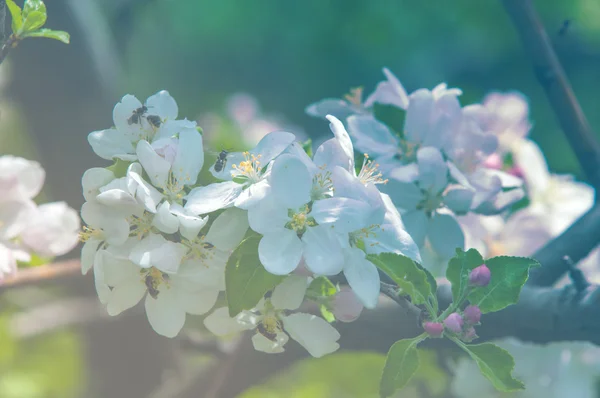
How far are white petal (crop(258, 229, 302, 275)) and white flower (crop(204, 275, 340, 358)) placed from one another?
10 cm

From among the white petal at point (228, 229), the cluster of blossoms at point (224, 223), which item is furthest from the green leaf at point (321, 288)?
the white petal at point (228, 229)

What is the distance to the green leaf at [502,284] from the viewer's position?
29.9 inches

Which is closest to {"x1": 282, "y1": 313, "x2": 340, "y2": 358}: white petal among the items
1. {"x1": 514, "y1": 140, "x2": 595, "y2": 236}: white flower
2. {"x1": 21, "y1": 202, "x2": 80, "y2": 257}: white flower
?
{"x1": 21, "y1": 202, "x2": 80, "y2": 257}: white flower

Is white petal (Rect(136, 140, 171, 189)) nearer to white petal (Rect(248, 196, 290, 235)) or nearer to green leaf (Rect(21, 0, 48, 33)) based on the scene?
white petal (Rect(248, 196, 290, 235))

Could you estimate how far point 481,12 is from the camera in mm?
3885

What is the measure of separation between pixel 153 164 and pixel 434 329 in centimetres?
33

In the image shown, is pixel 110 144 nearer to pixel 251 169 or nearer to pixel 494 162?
pixel 251 169

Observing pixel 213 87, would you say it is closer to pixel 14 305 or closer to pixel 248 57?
pixel 248 57

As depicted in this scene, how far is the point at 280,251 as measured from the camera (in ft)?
2.32

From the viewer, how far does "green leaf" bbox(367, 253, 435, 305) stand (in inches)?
27.8

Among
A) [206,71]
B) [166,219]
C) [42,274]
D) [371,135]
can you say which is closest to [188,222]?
[166,219]

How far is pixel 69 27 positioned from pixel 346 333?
1.34 m

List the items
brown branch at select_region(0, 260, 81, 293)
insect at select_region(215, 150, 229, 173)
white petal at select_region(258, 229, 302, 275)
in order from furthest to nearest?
1. brown branch at select_region(0, 260, 81, 293)
2. insect at select_region(215, 150, 229, 173)
3. white petal at select_region(258, 229, 302, 275)

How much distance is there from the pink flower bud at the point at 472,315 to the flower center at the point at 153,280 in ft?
1.06
